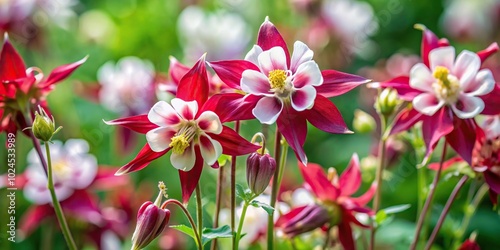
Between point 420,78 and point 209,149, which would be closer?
point 209,149

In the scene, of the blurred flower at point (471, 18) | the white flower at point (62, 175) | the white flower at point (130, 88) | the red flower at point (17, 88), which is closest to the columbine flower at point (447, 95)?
the red flower at point (17, 88)

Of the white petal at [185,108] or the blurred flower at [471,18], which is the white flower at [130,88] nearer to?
the white petal at [185,108]

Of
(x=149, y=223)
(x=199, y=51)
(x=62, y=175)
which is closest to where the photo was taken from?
(x=149, y=223)

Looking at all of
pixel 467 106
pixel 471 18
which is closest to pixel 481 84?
pixel 467 106

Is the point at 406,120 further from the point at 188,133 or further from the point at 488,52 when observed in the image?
the point at 188,133

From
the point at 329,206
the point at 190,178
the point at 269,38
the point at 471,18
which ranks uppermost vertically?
the point at 269,38

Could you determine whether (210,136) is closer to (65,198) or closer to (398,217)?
(65,198)

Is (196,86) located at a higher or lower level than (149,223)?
higher
